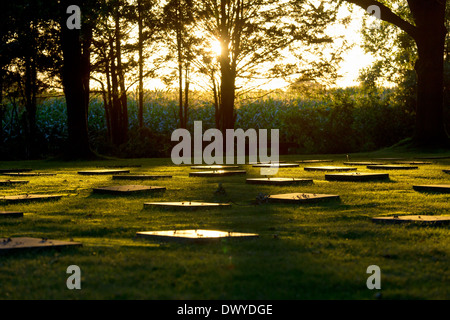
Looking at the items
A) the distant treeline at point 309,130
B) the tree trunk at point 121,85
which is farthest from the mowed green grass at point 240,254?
the tree trunk at point 121,85

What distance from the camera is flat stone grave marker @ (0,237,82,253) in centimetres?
424

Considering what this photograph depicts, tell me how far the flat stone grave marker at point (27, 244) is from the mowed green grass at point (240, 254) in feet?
0.20

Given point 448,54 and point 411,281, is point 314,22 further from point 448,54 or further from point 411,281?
point 411,281

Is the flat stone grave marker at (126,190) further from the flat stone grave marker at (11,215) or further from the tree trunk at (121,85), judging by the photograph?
the tree trunk at (121,85)

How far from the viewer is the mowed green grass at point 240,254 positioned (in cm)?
328

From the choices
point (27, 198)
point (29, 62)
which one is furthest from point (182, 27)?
point (27, 198)

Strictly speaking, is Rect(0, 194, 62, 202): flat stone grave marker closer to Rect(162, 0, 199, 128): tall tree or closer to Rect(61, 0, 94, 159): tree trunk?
Rect(61, 0, 94, 159): tree trunk

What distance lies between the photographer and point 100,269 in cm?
375

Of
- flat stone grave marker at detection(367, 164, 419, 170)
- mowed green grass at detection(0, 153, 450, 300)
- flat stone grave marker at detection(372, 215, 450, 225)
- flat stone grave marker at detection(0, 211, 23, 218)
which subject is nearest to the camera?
mowed green grass at detection(0, 153, 450, 300)

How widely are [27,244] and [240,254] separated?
4.84 feet

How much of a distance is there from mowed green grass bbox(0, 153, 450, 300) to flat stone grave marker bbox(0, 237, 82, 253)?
0.06m

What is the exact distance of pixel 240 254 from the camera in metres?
4.15

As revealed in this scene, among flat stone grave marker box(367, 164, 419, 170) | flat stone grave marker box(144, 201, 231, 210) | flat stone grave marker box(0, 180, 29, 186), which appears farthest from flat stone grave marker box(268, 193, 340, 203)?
flat stone grave marker box(367, 164, 419, 170)
